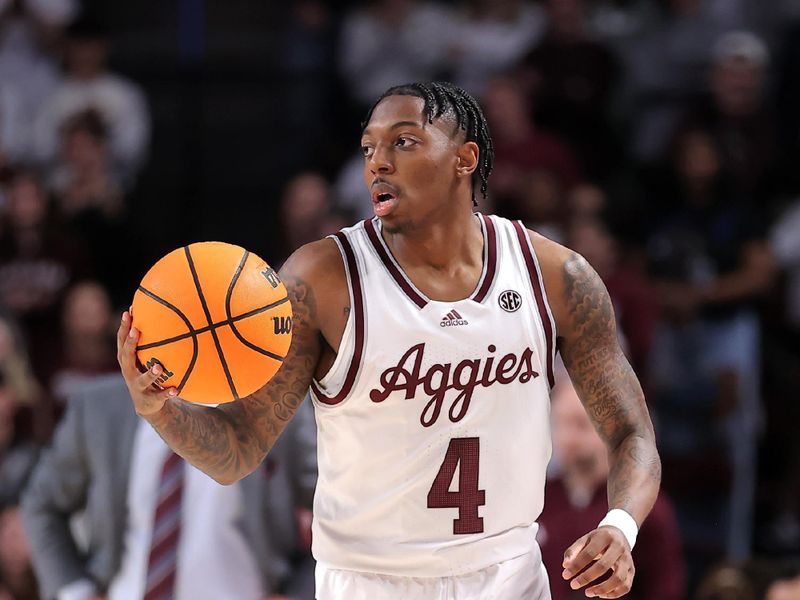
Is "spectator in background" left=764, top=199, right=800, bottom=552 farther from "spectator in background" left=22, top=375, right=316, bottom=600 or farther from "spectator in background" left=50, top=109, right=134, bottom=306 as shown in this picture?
"spectator in background" left=50, top=109, right=134, bottom=306

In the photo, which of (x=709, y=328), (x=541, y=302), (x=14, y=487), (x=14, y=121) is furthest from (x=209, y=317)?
(x=14, y=121)

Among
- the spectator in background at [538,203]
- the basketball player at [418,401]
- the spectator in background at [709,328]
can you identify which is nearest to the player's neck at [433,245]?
the basketball player at [418,401]

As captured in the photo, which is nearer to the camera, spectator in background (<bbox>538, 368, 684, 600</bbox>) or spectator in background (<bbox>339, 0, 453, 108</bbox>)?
spectator in background (<bbox>538, 368, 684, 600</bbox>)

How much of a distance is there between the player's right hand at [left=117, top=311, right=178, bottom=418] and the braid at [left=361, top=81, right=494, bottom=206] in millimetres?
1022

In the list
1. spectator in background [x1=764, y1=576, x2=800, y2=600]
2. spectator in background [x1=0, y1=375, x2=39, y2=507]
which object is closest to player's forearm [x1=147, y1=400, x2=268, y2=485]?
spectator in background [x1=764, y1=576, x2=800, y2=600]

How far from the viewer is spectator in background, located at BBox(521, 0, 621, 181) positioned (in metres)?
10.2

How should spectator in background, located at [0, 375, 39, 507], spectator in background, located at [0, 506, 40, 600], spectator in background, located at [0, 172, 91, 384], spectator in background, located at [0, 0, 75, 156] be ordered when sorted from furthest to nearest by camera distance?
spectator in background, located at [0, 0, 75, 156]
spectator in background, located at [0, 172, 91, 384]
spectator in background, located at [0, 375, 39, 507]
spectator in background, located at [0, 506, 40, 600]

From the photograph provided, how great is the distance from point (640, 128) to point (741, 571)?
4754 mm

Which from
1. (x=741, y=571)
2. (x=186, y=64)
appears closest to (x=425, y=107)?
(x=741, y=571)

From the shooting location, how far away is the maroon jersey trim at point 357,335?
12.8 ft

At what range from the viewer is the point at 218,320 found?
12.3ft

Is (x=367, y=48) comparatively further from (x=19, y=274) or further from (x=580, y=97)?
(x=19, y=274)

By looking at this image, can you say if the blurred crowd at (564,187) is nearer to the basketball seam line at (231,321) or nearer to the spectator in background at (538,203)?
the spectator in background at (538,203)

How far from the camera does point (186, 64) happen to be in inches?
425
